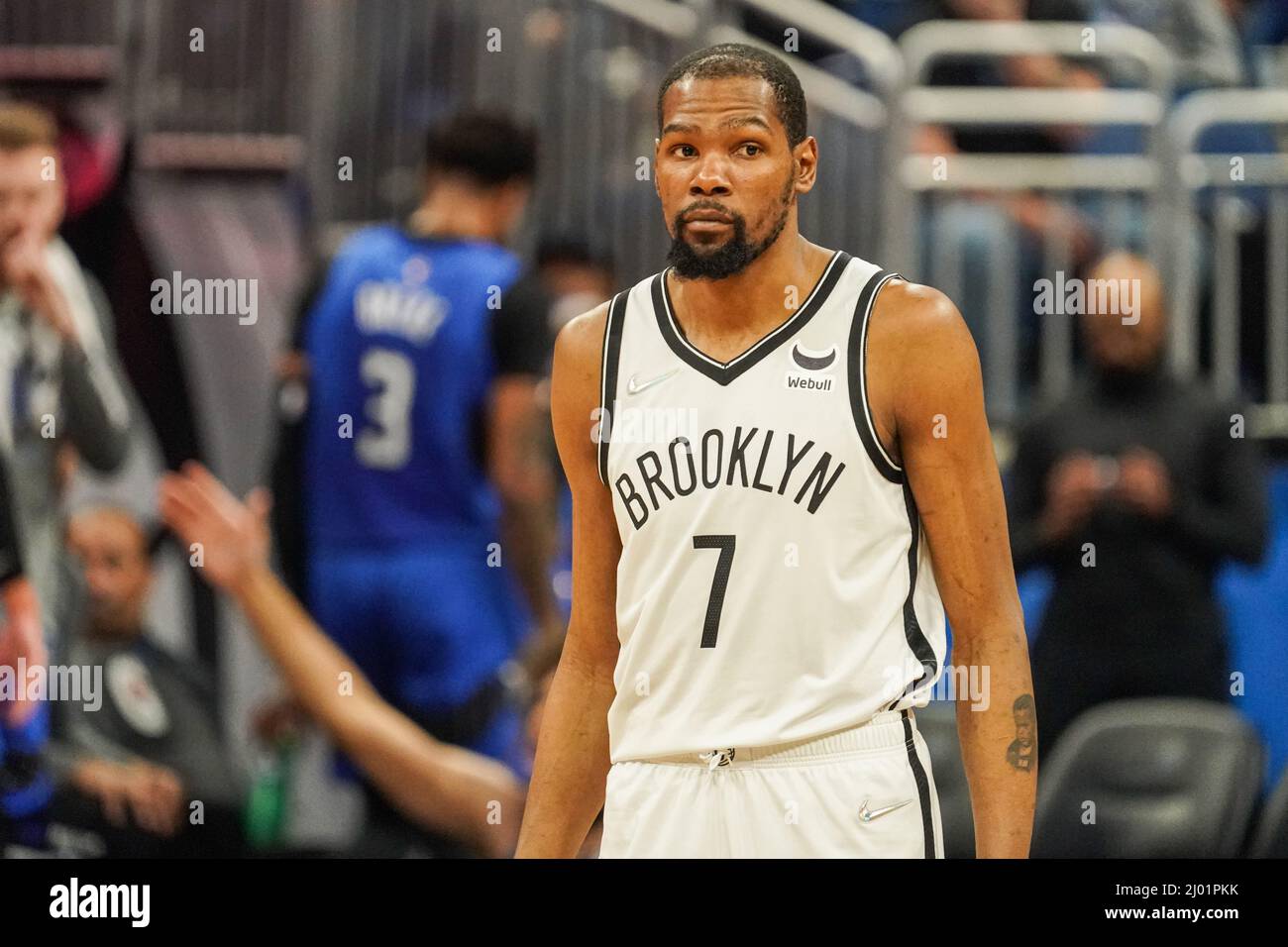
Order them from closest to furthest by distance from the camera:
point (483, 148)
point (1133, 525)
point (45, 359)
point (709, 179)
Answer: point (709, 179)
point (1133, 525)
point (483, 148)
point (45, 359)

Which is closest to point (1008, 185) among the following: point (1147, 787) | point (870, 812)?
point (1147, 787)

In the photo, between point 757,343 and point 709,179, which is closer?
point 709,179

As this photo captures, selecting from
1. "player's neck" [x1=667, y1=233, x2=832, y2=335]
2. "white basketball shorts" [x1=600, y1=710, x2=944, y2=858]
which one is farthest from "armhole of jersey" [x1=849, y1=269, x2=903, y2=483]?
"white basketball shorts" [x1=600, y1=710, x2=944, y2=858]

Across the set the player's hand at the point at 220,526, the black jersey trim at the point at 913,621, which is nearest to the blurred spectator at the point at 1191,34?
the player's hand at the point at 220,526

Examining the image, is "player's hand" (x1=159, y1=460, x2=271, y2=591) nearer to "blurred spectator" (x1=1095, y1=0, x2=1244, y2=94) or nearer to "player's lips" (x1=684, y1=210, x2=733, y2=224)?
"blurred spectator" (x1=1095, y1=0, x2=1244, y2=94)

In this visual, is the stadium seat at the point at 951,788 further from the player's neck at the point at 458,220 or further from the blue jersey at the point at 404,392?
the player's neck at the point at 458,220

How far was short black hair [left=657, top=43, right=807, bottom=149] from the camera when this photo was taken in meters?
2.80

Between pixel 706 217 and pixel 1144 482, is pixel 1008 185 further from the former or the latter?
pixel 706 217

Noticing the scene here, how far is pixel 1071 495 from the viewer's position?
5395 millimetres

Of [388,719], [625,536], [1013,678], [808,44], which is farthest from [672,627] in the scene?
[808,44]

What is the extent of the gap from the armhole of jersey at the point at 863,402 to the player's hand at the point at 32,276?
12.6ft

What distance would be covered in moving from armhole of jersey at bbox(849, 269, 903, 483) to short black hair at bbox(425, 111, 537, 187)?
3.02 metres

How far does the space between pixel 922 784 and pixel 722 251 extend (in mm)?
891
